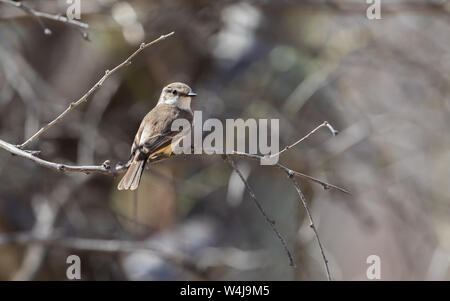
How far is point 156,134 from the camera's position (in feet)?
12.1

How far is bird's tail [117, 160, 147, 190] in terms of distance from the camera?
3174mm

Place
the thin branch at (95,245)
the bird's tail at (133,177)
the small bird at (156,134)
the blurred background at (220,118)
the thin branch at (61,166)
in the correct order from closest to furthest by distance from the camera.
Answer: the thin branch at (61,166) < the bird's tail at (133,177) < the small bird at (156,134) < the thin branch at (95,245) < the blurred background at (220,118)

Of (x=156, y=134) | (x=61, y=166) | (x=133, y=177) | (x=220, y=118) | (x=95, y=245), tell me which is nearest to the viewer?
(x=61, y=166)

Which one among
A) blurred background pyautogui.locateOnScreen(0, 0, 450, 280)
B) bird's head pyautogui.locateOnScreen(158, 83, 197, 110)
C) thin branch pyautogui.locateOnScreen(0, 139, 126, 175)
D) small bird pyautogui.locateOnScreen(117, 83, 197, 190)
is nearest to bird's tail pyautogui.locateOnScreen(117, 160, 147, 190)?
small bird pyautogui.locateOnScreen(117, 83, 197, 190)

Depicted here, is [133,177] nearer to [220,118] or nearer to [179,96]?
[179,96]

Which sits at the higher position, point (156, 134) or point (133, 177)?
point (156, 134)

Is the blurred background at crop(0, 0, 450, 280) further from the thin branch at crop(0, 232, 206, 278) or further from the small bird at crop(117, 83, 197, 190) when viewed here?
the small bird at crop(117, 83, 197, 190)

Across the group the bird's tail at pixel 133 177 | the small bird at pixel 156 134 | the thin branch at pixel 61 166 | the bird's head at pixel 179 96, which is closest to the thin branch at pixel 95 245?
the small bird at pixel 156 134

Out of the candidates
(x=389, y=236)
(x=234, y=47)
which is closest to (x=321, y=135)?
(x=234, y=47)

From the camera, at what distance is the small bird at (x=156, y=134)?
3.33 m

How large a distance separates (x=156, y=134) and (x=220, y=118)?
6.64ft

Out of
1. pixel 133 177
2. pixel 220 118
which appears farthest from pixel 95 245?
pixel 220 118

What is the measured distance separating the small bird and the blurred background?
0.89m

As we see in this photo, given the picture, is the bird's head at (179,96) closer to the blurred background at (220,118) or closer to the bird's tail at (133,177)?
the blurred background at (220,118)
